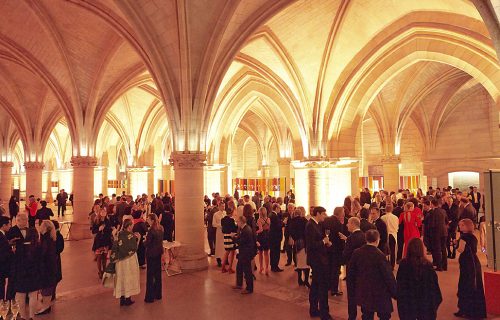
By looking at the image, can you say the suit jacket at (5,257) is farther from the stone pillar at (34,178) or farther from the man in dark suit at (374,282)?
the stone pillar at (34,178)

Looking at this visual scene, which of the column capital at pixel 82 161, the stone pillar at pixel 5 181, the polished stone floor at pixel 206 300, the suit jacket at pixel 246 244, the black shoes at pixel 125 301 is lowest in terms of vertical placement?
the polished stone floor at pixel 206 300

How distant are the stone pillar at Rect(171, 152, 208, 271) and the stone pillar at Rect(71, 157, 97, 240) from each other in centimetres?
616

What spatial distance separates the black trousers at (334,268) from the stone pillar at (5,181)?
2086cm

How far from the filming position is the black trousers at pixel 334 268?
586 centimetres

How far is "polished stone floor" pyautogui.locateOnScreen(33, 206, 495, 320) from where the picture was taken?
5.35 m

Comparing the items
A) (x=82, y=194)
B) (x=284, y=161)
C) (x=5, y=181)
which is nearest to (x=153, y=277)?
(x=82, y=194)

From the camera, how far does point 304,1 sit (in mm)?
10156

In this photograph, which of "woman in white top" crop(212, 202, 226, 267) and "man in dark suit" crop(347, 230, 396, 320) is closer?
"man in dark suit" crop(347, 230, 396, 320)

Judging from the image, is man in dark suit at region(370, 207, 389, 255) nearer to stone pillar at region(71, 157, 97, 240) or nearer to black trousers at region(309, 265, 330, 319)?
black trousers at region(309, 265, 330, 319)

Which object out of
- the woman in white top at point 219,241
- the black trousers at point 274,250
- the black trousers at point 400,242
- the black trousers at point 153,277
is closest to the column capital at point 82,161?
the woman in white top at point 219,241

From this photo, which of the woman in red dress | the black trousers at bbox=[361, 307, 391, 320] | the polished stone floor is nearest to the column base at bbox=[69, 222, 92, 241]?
the polished stone floor

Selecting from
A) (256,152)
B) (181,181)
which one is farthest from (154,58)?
(256,152)

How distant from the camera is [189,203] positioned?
8500 mm

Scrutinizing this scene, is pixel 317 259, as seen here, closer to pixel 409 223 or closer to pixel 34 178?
pixel 409 223
